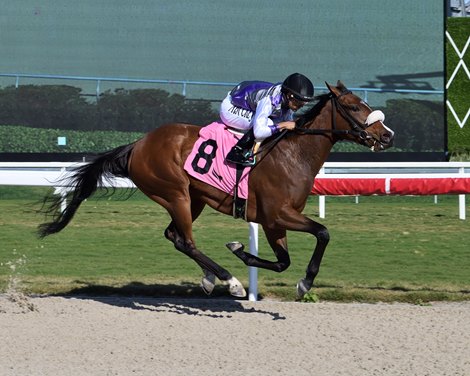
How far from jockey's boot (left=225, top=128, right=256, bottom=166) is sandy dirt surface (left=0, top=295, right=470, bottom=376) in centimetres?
105

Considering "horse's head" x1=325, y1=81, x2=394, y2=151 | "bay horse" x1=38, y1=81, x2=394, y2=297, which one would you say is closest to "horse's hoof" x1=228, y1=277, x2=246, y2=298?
"bay horse" x1=38, y1=81, x2=394, y2=297

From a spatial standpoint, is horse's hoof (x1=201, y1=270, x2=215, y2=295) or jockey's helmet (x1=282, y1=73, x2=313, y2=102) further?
horse's hoof (x1=201, y1=270, x2=215, y2=295)

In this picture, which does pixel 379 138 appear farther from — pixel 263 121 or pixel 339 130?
pixel 263 121

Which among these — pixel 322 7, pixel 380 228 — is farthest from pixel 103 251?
pixel 322 7

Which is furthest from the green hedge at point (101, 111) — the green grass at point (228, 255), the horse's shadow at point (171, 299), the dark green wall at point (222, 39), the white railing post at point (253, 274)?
the white railing post at point (253, 274)

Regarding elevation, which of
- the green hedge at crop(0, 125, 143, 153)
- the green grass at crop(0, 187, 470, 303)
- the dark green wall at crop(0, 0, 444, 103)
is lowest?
the green grass at crop(0, 187, 470, 303)

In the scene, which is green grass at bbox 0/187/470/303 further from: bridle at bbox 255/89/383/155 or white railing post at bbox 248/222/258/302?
Answer: bridle at bbox 255/89/383/155

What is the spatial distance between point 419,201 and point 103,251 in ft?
24.7

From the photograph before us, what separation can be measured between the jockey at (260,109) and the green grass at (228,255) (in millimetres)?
1351

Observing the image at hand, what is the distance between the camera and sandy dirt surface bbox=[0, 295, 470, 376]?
497 cm

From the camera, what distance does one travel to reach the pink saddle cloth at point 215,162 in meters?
6.80

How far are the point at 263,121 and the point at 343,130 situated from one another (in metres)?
0.57

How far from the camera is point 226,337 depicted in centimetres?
576

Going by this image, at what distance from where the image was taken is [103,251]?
1002 centimetres
